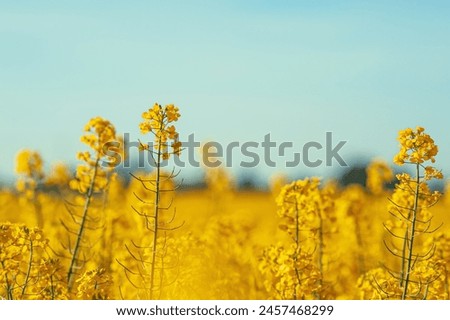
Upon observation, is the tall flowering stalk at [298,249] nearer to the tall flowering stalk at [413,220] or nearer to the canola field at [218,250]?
the canola field at [218,250]

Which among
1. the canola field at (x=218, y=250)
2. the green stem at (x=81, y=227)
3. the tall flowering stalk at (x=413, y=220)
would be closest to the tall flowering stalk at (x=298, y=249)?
the canola field at (x=218, y=250)

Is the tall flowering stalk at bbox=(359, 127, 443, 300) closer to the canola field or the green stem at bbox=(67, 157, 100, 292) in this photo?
the canola field

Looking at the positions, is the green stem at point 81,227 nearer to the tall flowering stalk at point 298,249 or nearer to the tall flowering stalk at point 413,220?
the tall flowering stalk at point 298,249

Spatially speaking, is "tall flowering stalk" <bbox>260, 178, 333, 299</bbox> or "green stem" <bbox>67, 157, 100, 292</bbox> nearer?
"tall flowering stalk" <bbox>260, 178, 333, 299</bbox>

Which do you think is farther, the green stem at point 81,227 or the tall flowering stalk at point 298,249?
the green stem at point 81,227

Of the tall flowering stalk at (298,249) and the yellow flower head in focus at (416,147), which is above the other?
the yellow flower head in focus at (416,147)

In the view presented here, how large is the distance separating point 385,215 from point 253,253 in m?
3.84

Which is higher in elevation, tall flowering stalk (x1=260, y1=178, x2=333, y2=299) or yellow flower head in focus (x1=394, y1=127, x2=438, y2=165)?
yellow flower head in focus (x1=394, y1=127, x2=438, y2=165)

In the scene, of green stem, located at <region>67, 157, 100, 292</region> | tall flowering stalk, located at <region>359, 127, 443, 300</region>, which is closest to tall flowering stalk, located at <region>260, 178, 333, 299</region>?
tall flowering stalk, located at <region>359, 127, 443, 300</region>

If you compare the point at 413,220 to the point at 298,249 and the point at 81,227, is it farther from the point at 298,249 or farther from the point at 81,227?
the point at 81,227

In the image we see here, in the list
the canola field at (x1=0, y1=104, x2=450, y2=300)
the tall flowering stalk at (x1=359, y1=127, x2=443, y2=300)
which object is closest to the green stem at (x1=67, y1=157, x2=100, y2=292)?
the canola field at (x1=0, y1=104, x2=450, y2=300)

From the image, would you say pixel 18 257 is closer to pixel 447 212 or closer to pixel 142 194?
pixel 142 194

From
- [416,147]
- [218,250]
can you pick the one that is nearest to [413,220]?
[416,147]
